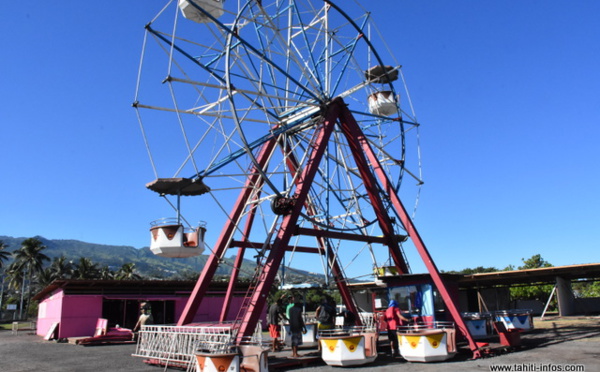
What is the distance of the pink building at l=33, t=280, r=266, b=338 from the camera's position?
105 ft

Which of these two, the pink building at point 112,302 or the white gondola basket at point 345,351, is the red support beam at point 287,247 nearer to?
the white gondola basket at point 345,351

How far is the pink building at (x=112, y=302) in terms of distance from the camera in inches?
1265

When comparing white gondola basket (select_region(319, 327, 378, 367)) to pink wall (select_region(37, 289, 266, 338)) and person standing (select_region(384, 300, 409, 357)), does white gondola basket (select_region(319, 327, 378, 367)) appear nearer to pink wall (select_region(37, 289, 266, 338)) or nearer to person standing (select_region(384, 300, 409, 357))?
person standing (select_region(384, 300, 409, 357))

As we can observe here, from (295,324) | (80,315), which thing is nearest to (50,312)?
(80,315)

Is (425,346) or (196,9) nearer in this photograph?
(425,346)

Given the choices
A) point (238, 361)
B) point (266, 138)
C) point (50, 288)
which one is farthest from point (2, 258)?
point (238, 361)

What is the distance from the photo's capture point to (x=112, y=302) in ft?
129

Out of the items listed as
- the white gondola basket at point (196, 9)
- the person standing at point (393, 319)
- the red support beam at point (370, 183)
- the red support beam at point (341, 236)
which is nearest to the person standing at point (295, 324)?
the person standing at point (393, 319)

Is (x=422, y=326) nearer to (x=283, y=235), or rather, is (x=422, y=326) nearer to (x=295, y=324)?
(x=295, y=324)

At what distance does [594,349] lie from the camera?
15.2m

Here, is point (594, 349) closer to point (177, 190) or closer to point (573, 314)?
point (177, 190)

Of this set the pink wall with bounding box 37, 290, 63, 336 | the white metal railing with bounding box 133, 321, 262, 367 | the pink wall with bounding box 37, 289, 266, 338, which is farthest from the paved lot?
the pink wall with bounding box 37, 290, 63, 336

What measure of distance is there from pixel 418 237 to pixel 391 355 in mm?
4393

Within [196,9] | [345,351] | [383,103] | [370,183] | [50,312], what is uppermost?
[196,9]
